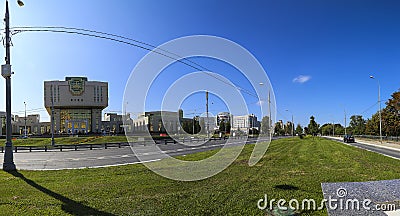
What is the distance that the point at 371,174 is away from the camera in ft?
36.9

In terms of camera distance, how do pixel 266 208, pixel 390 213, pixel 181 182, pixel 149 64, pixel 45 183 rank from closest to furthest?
pixel 390 213 → pixel 266 208 → pixel 149 64 → pixel 181 182 → pixel 45 183

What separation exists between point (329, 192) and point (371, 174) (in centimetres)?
475

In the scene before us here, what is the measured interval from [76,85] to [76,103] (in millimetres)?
6803

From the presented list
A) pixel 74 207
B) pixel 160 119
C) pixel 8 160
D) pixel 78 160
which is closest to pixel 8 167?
pixel 8 160

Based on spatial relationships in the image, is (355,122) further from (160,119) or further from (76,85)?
(160,119)

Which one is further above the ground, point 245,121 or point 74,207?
point 245,121

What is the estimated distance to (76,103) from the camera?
4343 inches

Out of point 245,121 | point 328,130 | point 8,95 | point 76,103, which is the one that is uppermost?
point 76,103

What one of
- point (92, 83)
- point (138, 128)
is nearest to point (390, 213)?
point (138, 128)

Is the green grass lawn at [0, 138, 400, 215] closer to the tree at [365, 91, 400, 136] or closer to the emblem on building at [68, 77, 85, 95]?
the tree at [365, 91, 400, 136]

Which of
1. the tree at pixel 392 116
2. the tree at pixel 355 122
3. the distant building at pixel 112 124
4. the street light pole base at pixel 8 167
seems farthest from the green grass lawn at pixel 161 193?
the tree at pixel 355 122

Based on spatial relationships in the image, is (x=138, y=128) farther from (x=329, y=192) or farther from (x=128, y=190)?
(x=329, y=192)

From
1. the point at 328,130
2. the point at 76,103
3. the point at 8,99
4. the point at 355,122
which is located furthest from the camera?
the point at 328,130

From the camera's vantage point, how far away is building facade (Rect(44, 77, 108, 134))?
359ft
